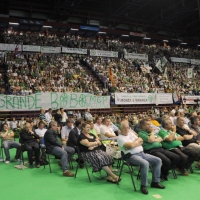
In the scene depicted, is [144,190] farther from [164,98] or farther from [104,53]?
[104,53]

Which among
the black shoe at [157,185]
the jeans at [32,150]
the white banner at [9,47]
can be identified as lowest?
the black shoe at [157,185]

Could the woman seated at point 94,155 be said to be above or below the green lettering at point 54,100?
below

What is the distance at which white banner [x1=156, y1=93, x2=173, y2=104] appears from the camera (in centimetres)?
1728

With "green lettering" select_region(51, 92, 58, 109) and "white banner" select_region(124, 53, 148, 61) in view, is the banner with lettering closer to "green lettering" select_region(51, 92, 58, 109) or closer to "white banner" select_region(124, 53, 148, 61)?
"green lettering" select_region(51, 92, 58, 109)

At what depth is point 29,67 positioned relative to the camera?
16.8 meters

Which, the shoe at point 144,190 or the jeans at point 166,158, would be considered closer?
the shoe at point 144,190

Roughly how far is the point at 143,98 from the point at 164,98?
217 centimetres

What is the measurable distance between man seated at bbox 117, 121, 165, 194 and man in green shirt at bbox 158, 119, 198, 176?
743 mm

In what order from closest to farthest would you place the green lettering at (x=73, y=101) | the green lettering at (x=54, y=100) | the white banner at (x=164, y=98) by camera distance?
the green lettering at (x=54, y=100)
the green lettering at (x=73, y=101)
the white banner at (x=164, y=98)

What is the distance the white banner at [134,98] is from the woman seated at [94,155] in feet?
35.6

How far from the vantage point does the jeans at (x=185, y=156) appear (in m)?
4.69

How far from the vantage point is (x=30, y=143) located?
5922 mm

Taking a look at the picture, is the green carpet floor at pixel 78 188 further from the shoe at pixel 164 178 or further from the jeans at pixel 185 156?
the jeans at pixel 185 156

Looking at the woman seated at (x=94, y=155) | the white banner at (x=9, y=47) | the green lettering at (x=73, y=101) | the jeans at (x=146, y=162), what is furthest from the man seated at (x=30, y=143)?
the white banner at (x=9, y=47)
